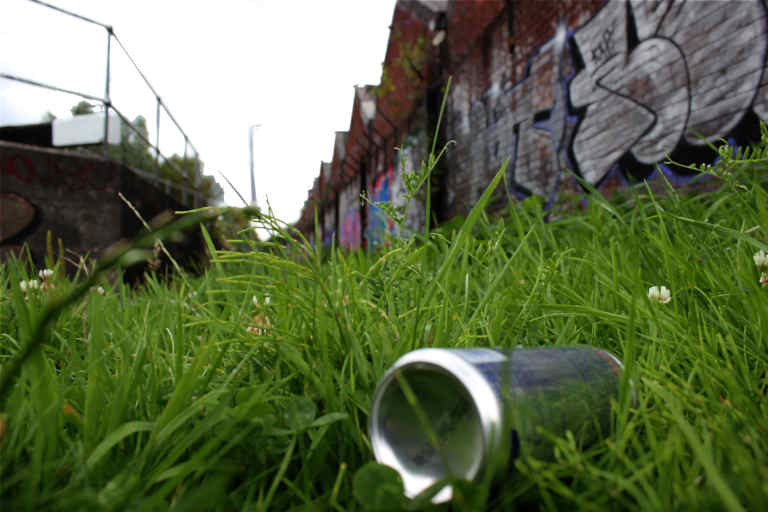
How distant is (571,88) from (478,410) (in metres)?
5.45

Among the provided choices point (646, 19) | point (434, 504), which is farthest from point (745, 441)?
point (646, 19)

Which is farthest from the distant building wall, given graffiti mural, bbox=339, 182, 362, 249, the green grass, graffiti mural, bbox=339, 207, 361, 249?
graffiti mural, bbox=339, 182, 362, 249

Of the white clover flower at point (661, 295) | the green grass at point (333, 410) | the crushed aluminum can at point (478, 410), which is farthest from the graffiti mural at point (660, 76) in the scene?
the crushed aluminum can at point (478, 410)

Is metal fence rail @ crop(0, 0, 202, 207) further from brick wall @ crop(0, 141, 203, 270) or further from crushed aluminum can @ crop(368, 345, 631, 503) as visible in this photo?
crushed aluminum can @ crop(368, 345, 631, 503)

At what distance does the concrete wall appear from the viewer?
16.2 feet

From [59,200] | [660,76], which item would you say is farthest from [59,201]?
[660,76]

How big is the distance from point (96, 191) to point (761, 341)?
619 centimetres

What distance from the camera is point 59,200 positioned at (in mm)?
5156

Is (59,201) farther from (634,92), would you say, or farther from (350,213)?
(350,213)

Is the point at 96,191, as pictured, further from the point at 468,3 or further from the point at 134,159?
the point at 468,3

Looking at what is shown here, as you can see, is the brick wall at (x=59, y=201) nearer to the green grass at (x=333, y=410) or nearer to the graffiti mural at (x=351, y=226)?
the green grass at (x=333, y=410)

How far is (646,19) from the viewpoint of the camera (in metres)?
4.00

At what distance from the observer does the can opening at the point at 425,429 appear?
0.56m

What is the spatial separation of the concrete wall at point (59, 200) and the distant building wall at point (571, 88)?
3.37 m
